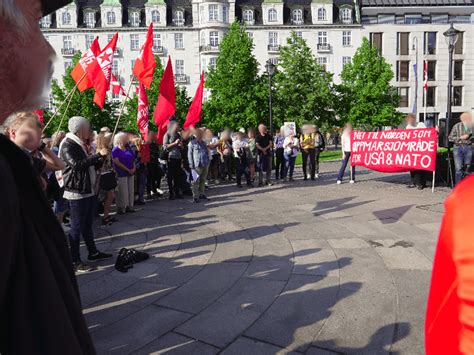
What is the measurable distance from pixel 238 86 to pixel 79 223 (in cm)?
3181

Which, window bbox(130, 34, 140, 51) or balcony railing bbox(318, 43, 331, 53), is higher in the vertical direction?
window bbox(130, 34, 140, 51)

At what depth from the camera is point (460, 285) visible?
86cm

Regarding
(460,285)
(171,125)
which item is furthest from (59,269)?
(171,125)

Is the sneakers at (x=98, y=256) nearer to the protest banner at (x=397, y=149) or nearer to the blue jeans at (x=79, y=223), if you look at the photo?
the blue jeans at (x=79, y=223)

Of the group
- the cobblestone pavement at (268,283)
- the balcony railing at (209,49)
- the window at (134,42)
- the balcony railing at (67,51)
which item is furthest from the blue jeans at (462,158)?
the balcony railing at (67,51)

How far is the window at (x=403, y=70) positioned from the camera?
5191 cm

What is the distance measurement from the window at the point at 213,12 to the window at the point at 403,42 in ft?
76.2

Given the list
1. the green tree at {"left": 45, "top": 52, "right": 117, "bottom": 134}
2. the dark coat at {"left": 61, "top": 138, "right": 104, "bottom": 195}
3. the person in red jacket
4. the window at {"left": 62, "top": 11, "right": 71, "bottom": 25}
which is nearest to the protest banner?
the dark coat at {"left": 61, "top": 138, "right": 104, "bottom": 195}

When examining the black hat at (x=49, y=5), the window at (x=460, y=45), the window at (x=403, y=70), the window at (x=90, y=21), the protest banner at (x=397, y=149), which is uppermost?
the window at (x=90, y=21)

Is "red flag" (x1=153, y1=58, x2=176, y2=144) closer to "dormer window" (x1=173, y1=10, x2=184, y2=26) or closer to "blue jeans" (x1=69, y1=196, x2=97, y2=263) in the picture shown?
"blue jeans" (x1=69, y1=196, x2=97, y2=263)

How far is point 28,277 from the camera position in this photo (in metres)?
0.91

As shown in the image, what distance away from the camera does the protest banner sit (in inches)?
385

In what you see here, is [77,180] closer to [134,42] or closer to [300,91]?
[300,91]

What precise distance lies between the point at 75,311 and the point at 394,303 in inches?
135
